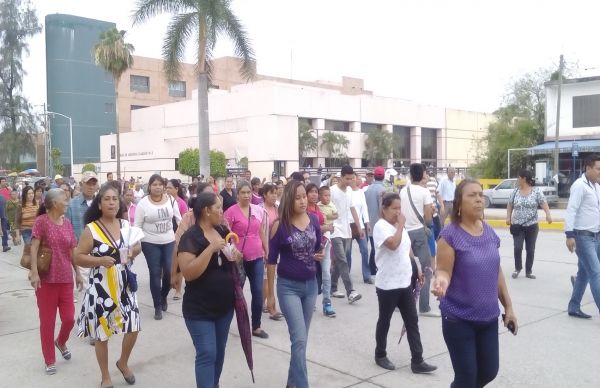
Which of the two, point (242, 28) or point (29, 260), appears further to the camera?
point (242, 28)

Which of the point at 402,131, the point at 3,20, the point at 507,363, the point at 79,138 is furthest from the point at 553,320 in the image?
the point at 79,138

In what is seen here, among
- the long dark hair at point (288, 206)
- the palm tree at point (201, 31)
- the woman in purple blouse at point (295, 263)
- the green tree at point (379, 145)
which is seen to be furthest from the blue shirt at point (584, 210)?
the green tree at point (379, 145)

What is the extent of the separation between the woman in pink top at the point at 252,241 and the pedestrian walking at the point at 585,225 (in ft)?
11.9

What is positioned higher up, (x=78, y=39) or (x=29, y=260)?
(x=78, y=39)

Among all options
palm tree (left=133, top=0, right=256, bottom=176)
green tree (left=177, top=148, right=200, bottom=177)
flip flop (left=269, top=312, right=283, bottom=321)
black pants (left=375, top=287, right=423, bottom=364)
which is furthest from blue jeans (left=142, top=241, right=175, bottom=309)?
green tree (left=177, top=148, right=200, bottom=177)

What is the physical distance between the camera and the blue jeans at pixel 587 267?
6.58m

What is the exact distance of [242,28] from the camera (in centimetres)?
2188

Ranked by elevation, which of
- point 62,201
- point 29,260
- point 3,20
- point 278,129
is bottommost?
point 29,260

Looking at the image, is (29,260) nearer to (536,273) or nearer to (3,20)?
(536,273)

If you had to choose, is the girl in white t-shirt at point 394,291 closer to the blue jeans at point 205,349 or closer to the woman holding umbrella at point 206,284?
the woman holding umbrella at point 206,284

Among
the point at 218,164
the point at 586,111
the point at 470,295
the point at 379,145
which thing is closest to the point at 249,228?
the point at 470,295

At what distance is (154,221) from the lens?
7.47m

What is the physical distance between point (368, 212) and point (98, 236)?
6178mm

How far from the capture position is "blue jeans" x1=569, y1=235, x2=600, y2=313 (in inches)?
259
